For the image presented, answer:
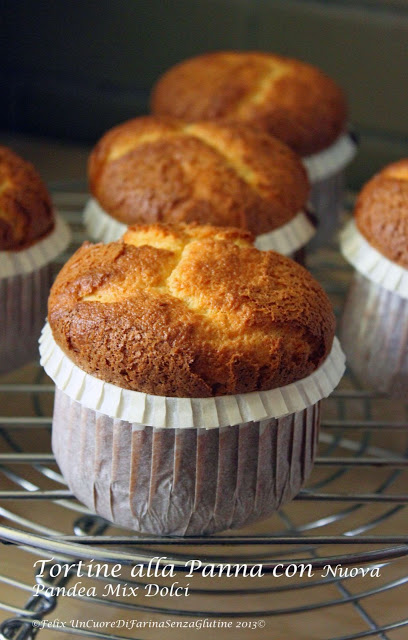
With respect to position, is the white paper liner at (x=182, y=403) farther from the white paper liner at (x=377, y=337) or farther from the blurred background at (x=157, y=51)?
the blurred background at (x=157, y=51)

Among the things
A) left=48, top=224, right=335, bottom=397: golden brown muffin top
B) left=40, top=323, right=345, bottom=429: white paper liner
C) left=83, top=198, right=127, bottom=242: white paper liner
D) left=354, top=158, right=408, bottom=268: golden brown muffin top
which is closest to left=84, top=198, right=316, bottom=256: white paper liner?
A: left=83, top=198, right=127, bottom=242: white paper liner

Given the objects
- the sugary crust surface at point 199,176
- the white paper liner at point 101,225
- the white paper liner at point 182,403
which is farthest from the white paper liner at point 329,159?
the white paper liner at point 182,403

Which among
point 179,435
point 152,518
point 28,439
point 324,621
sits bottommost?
point 28,439

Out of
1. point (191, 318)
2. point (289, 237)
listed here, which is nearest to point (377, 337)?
point (289, 237)

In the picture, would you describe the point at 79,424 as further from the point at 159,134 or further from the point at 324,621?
the point at 159,134

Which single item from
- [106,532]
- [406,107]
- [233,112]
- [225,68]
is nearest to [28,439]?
[106,532]

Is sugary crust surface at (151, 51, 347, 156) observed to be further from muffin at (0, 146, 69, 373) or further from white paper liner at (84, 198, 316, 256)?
muffin at (0, 146, 69, 373)

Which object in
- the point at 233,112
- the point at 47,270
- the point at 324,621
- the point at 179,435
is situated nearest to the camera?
the point at 179,435

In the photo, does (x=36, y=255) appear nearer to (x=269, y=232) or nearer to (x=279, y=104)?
(x=269, y=232)
